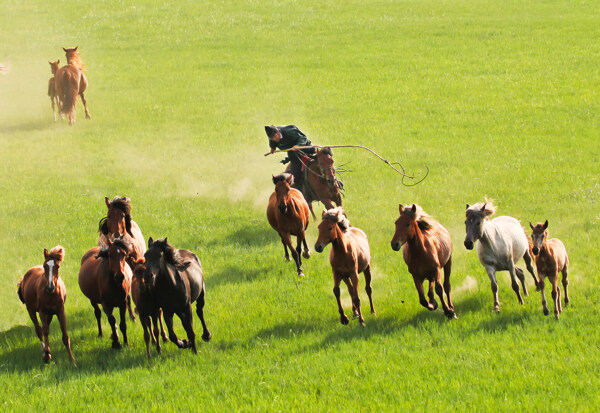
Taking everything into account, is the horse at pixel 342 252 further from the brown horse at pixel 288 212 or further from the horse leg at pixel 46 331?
the horse leg at pixel 46 331

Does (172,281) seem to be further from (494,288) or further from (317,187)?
(317,187)

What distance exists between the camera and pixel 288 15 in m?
52.7

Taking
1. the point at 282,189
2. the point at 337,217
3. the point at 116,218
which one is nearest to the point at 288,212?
the point at 282,189

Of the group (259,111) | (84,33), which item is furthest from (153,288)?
(84,33)

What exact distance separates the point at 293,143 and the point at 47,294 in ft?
25.6

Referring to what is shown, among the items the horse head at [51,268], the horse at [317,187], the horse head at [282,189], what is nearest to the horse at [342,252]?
the horse head at [282,189]

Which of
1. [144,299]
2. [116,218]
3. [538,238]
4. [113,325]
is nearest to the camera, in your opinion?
[144,299]

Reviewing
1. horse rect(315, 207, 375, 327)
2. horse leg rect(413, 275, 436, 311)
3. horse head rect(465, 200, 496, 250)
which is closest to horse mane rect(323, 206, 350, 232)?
horse rect(315, 207, 375, 327)

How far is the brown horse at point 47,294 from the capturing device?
39.0 ft

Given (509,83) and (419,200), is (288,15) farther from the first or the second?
(419,200)

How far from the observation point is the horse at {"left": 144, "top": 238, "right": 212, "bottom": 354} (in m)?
11.4

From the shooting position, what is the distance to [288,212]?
53.6 feet

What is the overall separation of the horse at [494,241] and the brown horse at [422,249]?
0.56 meters

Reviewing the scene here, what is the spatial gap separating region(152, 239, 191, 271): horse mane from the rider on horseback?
20.6 ft
